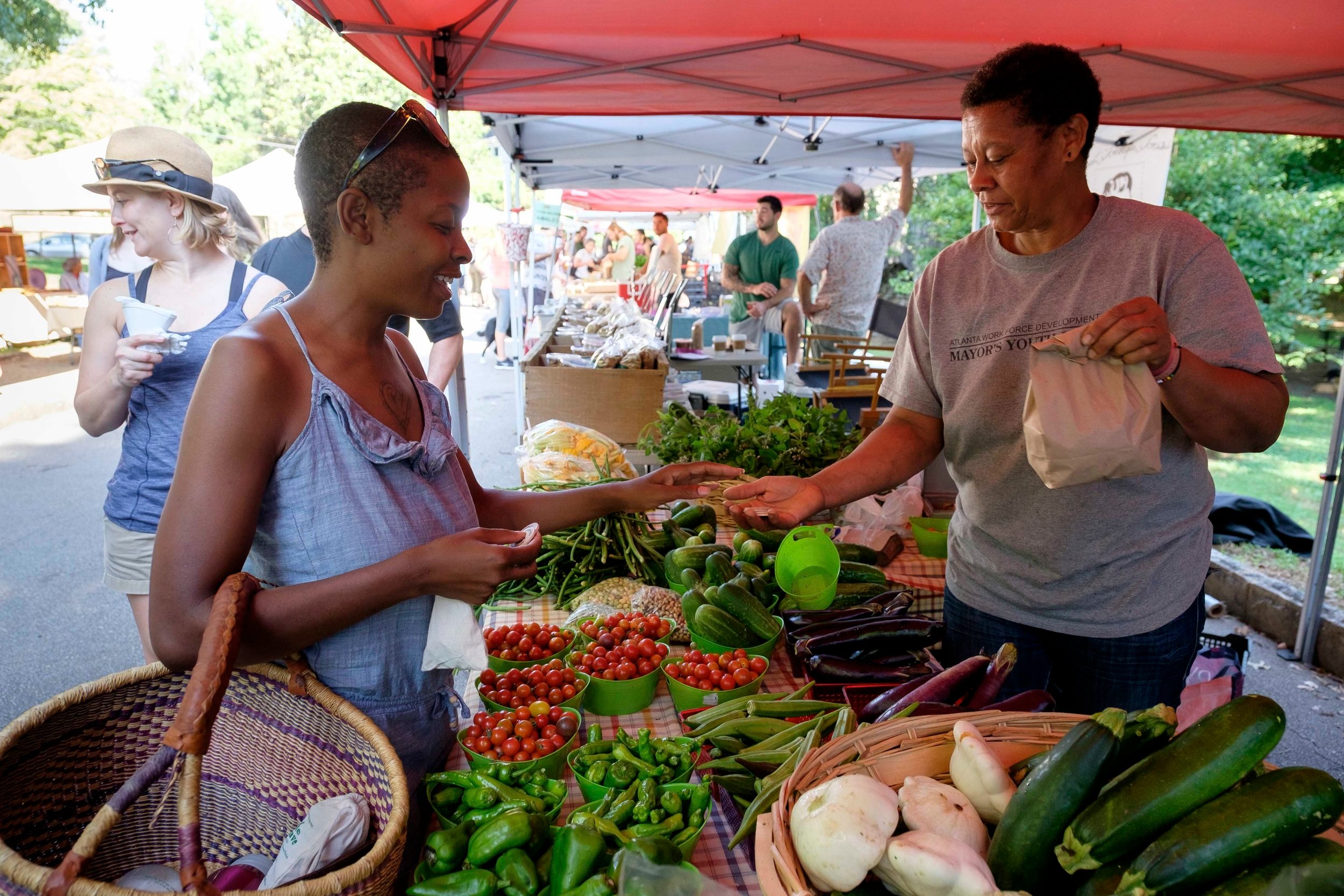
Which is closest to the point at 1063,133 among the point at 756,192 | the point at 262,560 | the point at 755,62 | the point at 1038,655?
the point at 1038,655

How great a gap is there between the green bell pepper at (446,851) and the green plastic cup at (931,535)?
2481 millimetres

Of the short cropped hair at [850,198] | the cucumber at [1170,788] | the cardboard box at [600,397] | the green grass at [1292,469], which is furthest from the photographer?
the short cropped hair at [850,198]

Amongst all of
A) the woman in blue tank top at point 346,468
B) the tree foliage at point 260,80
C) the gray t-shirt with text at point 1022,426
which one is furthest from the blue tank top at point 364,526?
the tree foliage at point 260,80

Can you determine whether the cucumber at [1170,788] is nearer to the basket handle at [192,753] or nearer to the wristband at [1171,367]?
the wristband at [1171,367]

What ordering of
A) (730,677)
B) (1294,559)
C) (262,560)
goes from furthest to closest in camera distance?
(1294,559) < (730,677) < (262,560)

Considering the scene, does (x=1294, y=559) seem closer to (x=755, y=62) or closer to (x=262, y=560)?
(x=755, y=62)

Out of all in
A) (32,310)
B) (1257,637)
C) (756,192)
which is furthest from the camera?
(756,192)

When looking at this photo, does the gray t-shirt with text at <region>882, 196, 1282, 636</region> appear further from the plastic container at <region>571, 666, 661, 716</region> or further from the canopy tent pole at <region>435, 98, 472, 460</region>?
the canopy tent pole at <region>435, 98, 472, 460</region>

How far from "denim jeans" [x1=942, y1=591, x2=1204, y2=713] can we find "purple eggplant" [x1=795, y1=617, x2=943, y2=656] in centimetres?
12

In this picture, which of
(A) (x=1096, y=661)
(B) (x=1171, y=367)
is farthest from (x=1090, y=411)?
(A) (x=1096, y=661)

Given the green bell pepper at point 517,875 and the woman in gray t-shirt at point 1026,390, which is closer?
the green bell pepper at point 517,875

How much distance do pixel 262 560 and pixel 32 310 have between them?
17.5 m

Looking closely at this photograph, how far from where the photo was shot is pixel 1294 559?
5961 millimetres

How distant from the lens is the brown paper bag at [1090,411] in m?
1.68
